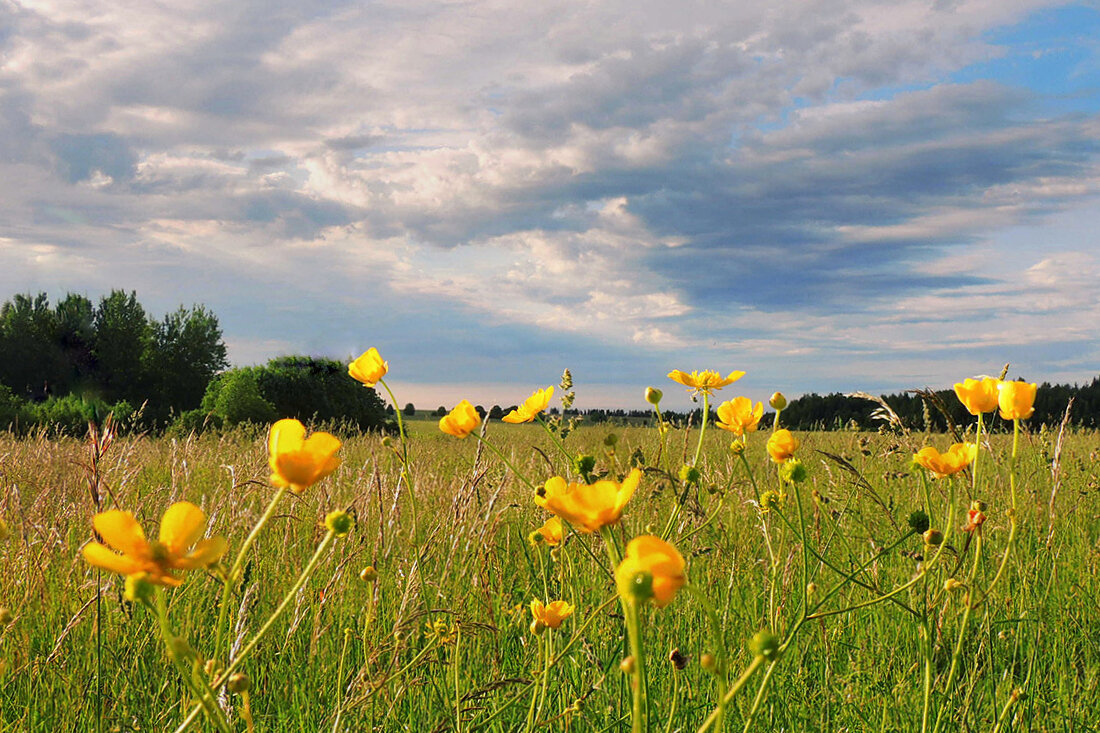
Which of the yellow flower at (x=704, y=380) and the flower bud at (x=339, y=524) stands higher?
the yellow flower at (x=704, y=380)

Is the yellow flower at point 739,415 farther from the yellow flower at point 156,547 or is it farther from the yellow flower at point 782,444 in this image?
the yellow flower at point 156,547

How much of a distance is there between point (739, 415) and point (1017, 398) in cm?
54

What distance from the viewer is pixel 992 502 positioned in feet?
13.4

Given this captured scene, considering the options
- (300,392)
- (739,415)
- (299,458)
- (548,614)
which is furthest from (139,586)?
(300,392)

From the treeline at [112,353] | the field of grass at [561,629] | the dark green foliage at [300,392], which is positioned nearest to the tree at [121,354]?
the treeline at [112,353]

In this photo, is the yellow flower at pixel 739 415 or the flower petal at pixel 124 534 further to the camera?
the yellow flower at pixel 739 415

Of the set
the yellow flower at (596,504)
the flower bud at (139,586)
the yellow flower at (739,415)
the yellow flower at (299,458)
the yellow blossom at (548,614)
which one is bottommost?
the yellow blossom at (548,614)

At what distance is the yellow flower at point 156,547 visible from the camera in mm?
738

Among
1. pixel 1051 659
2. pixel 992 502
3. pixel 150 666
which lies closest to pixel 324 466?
pixel 150 666

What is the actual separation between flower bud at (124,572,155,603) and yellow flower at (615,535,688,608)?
47 centimetres

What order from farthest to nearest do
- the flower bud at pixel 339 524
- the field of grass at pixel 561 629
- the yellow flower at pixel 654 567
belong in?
the field of grass at pixel 561 629 → the flower bud at pixel 339 524 → the yellow flower at pixel 654 567

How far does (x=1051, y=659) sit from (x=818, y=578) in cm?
79

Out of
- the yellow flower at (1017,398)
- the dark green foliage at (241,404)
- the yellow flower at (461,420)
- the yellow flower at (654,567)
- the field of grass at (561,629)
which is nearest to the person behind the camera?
the yellow flower at (654,567)

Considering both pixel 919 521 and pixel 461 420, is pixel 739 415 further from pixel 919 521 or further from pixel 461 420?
pixel 461 420
